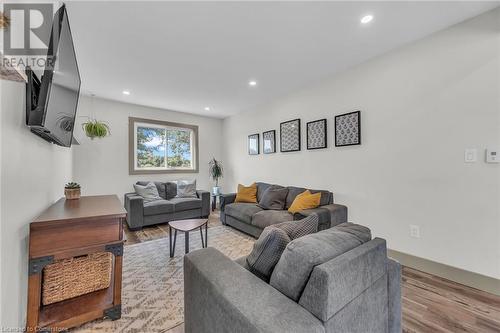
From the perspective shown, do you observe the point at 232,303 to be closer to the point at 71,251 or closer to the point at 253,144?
the point at 71,251

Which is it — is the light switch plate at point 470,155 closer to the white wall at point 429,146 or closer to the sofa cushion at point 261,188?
the white wall at point 429,146

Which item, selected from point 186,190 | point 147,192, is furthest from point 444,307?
point 147,192

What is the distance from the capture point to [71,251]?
1.42 m

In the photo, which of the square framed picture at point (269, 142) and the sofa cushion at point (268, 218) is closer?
the sofa cushion at point (268, 218)

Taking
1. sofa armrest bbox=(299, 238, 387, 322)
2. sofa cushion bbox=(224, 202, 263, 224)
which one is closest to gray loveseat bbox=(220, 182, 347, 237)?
sofa cushion bbox=(224, 202, 263, 224)

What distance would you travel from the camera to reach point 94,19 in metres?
1.96

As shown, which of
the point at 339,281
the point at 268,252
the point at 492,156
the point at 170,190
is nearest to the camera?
the point at 339,281

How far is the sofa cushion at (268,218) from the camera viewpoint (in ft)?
9.46

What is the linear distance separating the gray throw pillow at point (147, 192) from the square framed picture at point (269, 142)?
2.41 meters

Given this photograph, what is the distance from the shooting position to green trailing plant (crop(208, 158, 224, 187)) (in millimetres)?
5520

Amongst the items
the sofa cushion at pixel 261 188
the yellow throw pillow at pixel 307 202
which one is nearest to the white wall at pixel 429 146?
the yellow throw pillow at pixel 307 202

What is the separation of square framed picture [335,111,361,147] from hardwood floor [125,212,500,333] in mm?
1694

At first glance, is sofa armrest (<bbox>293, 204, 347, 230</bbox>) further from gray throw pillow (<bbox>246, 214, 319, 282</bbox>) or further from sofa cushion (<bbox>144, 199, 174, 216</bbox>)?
sofa cushion (<bbox>144, 199, 174, 216</bbox>)

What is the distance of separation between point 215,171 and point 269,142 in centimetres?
187
